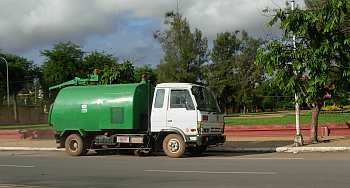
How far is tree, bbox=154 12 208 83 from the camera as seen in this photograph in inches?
2968

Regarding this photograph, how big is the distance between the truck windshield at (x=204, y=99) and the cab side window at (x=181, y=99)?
245mm

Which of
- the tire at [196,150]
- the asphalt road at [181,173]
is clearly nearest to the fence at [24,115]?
the tire at [196,150]

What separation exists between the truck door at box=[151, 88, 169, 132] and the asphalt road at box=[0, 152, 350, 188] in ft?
6.71

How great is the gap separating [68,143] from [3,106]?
6840 centimetres

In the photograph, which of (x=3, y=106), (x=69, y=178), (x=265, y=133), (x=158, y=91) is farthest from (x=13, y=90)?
(x=69, y=178)

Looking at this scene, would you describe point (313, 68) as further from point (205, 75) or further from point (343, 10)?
point (205, 75)

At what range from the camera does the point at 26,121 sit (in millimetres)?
89875

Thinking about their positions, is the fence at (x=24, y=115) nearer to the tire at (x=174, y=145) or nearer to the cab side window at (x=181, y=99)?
the tire at (x=174, y=145)

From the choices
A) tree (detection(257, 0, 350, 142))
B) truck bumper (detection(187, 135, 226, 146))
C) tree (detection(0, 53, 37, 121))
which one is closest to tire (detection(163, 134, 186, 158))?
truck bumper (detection(187, 135, 226, 146))

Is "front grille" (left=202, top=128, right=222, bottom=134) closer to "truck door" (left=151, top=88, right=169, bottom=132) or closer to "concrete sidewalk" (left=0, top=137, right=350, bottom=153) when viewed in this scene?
"truck door" (left=151, top=88, right=169, bottom=132)

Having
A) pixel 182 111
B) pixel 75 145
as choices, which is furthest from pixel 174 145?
pixel 75 145

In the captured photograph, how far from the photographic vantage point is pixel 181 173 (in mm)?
15367

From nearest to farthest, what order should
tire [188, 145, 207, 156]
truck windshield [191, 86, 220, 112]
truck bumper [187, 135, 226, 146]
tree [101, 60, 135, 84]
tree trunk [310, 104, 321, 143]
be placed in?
1. truck bumper [187, 135, 226, 146]
2. truck windshield [191, 86, 220, 112]
3. tire [188, 145, 207, 156]
4. tree trunk [310, 104, 321, 143]
5. tree [101, 60, 135, 84]

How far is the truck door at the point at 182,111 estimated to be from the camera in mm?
20984
